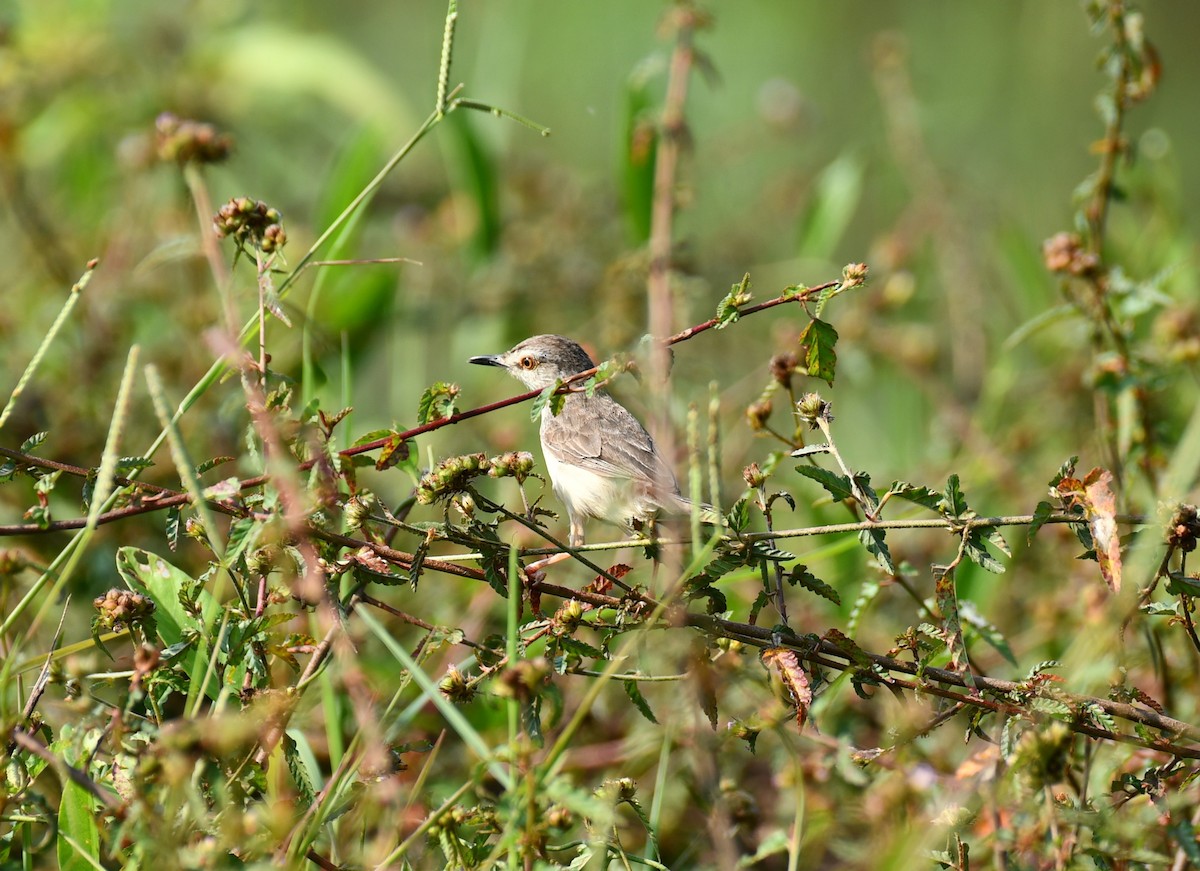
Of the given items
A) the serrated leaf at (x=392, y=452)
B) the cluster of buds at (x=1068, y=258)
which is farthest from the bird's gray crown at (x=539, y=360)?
the serrated leaf at (x=392, y=452)

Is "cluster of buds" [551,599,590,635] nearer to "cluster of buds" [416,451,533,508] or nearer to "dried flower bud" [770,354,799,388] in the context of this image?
"cluster of buds" [416,451,533,508]

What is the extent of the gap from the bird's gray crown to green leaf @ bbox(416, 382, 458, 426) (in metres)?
2.43

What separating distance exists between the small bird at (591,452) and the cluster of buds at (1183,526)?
5.08 ft

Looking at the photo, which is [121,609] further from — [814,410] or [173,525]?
[814,410]

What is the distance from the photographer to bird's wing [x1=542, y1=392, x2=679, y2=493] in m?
4.55

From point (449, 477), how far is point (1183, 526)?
1358mm

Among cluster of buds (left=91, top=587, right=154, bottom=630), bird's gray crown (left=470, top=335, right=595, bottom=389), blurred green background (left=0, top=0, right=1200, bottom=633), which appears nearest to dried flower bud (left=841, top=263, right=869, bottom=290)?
cluster of buds (left=91, top=587, right=154, bottom=630)

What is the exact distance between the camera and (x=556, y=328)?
634 centimetres

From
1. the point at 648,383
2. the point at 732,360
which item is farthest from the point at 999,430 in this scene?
the point at 648,383

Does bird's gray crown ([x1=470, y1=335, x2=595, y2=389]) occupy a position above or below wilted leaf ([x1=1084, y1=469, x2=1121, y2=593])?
→ above

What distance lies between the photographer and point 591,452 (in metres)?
4.75

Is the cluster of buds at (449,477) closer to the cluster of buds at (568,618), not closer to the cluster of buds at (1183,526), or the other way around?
the cluster of buds at (568,618)

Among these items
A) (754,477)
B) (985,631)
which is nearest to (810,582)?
(754,477)

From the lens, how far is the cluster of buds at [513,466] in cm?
243
